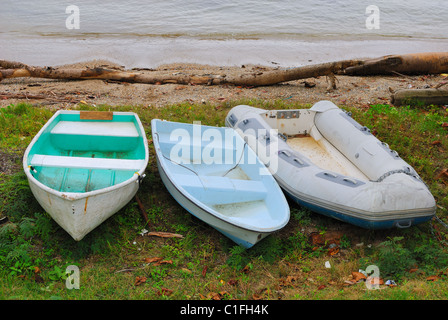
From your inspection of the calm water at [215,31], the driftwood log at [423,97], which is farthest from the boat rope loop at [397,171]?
the calm water at [215,31]

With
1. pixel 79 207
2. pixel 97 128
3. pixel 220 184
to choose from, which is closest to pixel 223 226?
pixel 220 184

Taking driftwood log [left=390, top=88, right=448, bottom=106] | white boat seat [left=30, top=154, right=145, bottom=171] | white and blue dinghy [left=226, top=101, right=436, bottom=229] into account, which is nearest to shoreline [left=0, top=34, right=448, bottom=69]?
driftwood log [left=390, top=88, right=448, bottom=106]

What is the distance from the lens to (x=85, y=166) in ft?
16.5

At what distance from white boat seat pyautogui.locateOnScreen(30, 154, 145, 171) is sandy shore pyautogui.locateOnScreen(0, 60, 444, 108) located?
3.26 meters

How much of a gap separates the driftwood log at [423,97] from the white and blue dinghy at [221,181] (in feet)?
13.5

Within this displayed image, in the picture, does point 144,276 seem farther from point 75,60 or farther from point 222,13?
point 222,13

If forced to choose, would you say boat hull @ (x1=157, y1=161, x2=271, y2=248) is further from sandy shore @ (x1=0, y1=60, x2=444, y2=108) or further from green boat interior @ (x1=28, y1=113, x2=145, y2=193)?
sandy shore @ (x1=0, y1=60, x2=444, y2=108)

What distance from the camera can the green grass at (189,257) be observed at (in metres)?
4.03

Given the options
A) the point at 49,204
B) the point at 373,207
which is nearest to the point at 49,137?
the point at 49,204

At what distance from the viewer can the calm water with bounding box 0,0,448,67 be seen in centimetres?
1309

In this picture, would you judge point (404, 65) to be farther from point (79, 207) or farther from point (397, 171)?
point (79, 207)

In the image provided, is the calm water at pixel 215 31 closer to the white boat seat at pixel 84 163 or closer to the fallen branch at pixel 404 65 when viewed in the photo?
the fallen branch at pixel 404 65

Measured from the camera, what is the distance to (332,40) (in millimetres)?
15508

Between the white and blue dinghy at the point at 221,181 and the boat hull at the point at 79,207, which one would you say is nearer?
the boat hull at the point at 79,207
